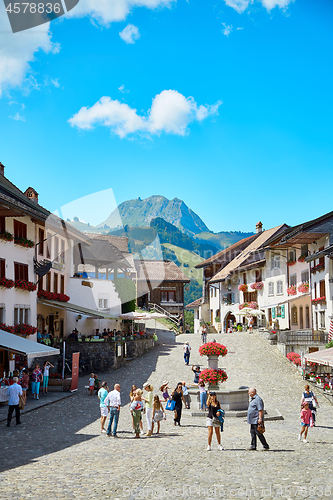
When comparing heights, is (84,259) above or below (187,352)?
above

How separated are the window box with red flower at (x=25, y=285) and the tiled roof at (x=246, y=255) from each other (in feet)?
102

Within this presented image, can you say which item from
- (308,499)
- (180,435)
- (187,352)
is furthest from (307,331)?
(308,499)

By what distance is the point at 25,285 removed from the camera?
94.1 feet

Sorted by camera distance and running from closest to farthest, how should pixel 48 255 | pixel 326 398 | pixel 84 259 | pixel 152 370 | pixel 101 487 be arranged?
pixel 101 487 → pixel 326 398 → pixel 152 370 → pixel 48 255 → pixel 84 259

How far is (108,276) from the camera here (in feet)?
155

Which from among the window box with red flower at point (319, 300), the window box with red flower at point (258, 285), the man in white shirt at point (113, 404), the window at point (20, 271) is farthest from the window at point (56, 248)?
the man in white shirt at point (113, 404)

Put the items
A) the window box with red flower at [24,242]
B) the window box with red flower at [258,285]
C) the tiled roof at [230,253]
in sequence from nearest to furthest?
the window box with red flower at [24,242] < the window box with red flower at [258,285] < the tiled roof at [230,253]

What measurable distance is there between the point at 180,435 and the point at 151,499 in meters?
7.74

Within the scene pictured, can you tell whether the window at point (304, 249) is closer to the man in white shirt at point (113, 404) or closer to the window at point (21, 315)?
the window at point (21, 315)

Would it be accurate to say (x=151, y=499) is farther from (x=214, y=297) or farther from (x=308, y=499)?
(x=214, y=297)

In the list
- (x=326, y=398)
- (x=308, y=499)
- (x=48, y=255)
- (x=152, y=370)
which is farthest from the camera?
(x=48, y=255)

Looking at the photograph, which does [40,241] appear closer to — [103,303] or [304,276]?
[103,303]

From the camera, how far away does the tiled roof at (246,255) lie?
187ft

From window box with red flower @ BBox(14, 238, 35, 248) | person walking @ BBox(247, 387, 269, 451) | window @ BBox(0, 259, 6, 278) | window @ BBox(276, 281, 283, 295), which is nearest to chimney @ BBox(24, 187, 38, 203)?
window box with red flower @ BBox(14, 238, 35, 248)
